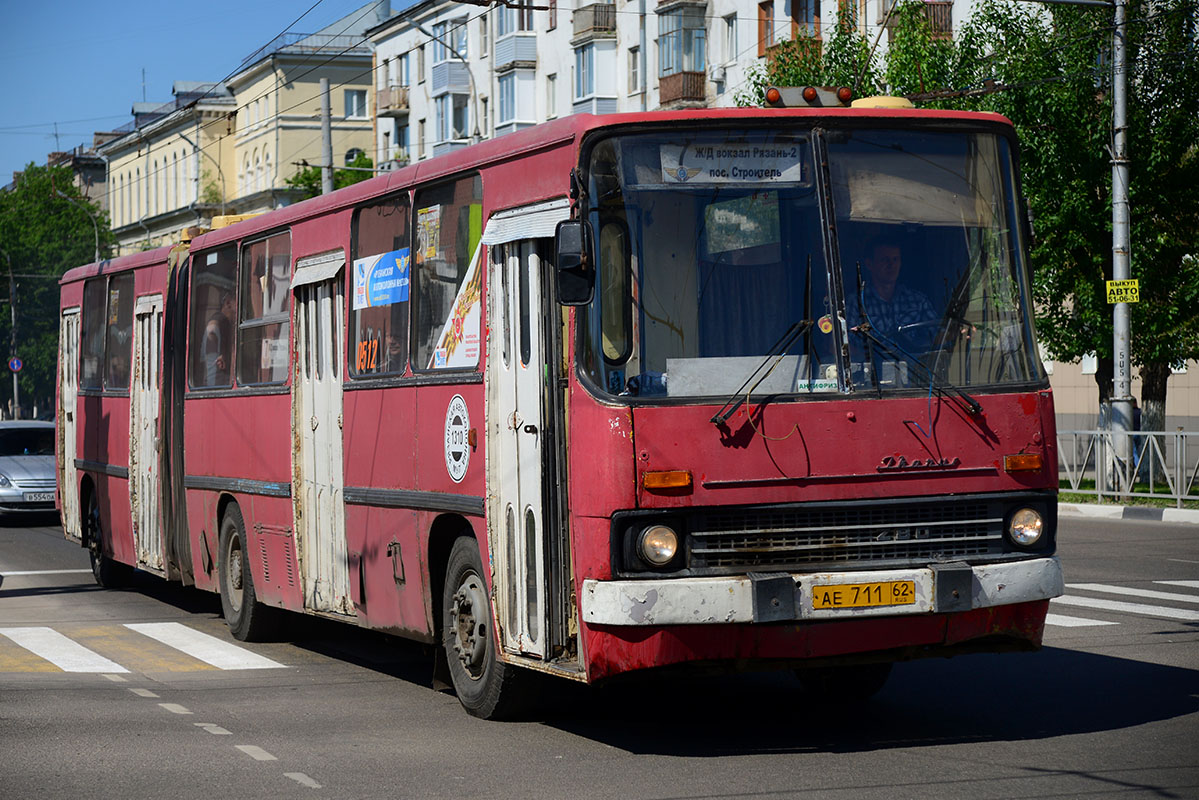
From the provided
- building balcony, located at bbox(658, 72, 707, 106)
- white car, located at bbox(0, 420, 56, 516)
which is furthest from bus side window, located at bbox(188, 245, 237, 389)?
building balcony, located at bbox(658, 72, 707, 106)

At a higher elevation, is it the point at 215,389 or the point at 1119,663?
the point at 215,389

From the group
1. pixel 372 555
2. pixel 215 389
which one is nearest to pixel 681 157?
pixel 372 555

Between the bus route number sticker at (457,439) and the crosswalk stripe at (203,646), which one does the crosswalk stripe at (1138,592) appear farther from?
the bus route number sticker at (457,439)

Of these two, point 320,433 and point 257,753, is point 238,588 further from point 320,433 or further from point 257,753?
point 257,753

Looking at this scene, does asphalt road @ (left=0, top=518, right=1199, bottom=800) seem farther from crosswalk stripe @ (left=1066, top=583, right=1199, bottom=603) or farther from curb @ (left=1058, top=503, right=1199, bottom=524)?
curb @ (left=1058, top=503, right=1199, bottom=524)

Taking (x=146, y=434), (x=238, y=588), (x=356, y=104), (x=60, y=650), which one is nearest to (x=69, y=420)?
(x=146, y=434)

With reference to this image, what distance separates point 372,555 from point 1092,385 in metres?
39.2

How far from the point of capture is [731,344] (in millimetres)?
8094

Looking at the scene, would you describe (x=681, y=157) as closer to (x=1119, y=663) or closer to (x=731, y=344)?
(x=731, y=344)

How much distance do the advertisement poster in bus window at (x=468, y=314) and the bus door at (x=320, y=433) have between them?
6.33 feet

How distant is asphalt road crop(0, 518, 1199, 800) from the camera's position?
7695 millimetres

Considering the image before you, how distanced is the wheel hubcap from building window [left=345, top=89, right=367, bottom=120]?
77720 mm

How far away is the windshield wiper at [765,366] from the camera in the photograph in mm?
8008

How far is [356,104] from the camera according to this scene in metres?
85.8
